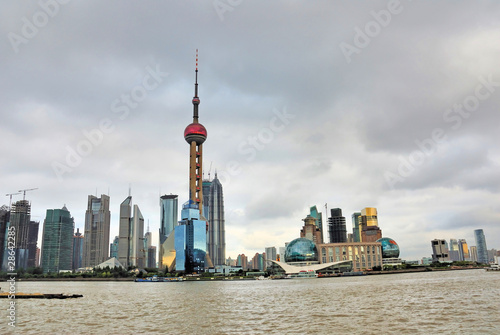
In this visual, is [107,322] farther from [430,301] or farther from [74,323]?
[430,301]

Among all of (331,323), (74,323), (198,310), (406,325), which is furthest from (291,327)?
(74,323)

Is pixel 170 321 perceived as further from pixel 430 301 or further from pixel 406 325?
pixel 430 301

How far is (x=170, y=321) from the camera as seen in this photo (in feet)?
186

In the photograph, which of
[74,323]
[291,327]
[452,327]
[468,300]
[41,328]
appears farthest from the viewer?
[468,300]

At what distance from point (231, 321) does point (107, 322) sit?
18026mm

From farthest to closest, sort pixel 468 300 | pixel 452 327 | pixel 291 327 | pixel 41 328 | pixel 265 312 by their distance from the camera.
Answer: pixel 468 300
pixel 265 312
pixel 41 328
pixel 291 327
pixel 452 327

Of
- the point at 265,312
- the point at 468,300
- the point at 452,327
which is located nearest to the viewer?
the point at 452,327

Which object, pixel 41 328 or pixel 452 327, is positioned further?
pixel 41 328

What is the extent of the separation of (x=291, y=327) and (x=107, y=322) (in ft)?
88.6

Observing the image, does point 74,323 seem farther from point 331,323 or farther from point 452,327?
point 452,327

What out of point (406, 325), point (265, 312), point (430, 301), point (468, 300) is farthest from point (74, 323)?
point (468, 300)

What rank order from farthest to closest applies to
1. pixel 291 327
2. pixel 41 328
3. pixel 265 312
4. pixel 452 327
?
pixel 265 312
pixel 41 328
pixel 291 327
pixel 452 327

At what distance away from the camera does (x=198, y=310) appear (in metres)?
69.9

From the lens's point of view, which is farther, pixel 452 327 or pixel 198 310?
pixel 198 310
